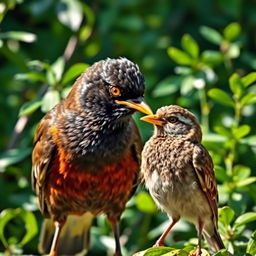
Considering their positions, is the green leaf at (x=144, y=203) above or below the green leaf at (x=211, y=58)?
below

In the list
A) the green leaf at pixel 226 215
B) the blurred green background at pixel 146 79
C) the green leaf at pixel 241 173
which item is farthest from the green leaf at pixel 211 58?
the green leaf at pixel 226 215

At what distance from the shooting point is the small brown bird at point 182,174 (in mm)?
6320

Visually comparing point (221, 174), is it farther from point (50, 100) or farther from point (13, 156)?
point (13, 156)

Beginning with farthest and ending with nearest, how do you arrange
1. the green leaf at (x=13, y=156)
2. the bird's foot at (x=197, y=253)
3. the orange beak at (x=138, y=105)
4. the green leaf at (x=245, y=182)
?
1. the green leaf at (x=13, y=156)
2. the green leaf at (x=245, y=182)
3. the orange beak at (x=138, y=105)
4. the bird's foot at (x=197, y=253)

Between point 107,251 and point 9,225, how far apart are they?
37.6 inches

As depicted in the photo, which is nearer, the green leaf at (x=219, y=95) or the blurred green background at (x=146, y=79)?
the green leaf at (x=219, y=95)

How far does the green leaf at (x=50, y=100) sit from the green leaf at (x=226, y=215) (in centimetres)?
167

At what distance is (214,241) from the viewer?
21.2 feet

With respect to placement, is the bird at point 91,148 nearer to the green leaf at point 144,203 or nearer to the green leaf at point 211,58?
the green leaf at point 144,203

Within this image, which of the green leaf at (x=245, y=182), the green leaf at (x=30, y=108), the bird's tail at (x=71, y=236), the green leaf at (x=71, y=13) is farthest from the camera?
the green leaf at (x=71, y=13)

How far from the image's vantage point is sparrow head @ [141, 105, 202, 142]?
6.50 metres

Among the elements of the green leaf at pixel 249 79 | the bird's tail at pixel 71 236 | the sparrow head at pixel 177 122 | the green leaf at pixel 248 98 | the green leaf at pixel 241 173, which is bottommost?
the bird's tail at pixel 71 236

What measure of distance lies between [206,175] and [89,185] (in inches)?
46.5

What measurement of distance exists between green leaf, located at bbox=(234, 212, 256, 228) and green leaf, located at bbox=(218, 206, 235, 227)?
6cm
